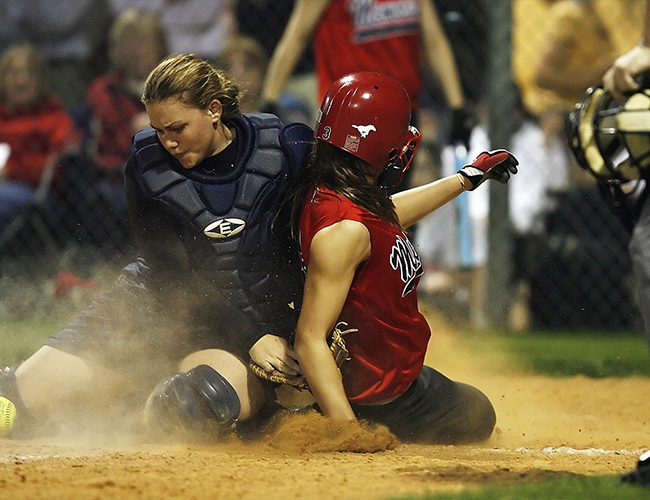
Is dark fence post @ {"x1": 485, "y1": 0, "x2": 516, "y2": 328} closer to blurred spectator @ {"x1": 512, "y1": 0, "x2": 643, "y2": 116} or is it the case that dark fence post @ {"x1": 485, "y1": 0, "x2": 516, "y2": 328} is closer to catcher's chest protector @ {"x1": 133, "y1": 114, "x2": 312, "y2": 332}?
blurred spectator @ {"x1": 512, "y1": 0, "x2": 643, "y2": 116}

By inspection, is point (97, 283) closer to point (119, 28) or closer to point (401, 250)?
point (119, 28)

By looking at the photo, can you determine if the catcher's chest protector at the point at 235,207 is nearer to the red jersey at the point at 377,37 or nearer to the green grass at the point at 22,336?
the green grass at the point at 22,336

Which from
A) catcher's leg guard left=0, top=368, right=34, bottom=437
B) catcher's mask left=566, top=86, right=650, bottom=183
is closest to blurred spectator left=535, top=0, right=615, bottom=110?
catcher's mask left=566, top=86, right=650, bottom=183

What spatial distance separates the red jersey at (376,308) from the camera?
146 inches

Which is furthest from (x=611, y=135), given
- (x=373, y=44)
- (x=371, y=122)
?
(x=373, y=44)

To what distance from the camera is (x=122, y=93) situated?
24.9ft

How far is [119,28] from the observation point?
7.66 meters

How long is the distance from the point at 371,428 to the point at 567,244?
12.2ft

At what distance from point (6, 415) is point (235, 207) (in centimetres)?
125

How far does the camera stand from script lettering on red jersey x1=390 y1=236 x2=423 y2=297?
12.4 ft

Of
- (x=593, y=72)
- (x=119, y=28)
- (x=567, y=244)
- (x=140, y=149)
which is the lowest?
A: (x=567, y=244)

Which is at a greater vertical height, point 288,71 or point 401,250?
point 288,71

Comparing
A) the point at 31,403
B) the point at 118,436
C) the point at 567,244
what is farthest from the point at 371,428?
the point at 567,244

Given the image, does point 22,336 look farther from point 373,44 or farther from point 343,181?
point 343,181
